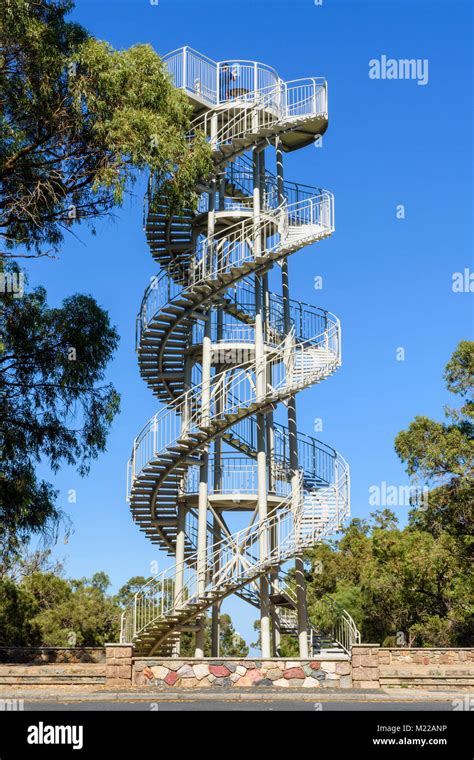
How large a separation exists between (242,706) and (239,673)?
4.28 metres

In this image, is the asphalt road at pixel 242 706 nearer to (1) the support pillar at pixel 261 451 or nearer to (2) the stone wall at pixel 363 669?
(2) the stone wall at pixel 363 669

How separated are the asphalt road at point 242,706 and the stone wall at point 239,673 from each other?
9.31ft

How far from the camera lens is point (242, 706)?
1595 centimetres

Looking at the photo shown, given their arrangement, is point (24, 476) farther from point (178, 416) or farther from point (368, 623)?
point (368, 623)

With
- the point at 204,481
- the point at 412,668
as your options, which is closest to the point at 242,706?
the point at 204,481

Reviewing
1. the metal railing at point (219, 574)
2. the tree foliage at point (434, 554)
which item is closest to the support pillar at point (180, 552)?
the metal railing at point (219, 574)

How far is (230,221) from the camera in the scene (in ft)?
90.3

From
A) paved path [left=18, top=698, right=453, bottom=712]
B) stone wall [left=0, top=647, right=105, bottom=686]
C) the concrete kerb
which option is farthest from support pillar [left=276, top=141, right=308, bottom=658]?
paved path [left=18, top=698, right=453, bottom=712]

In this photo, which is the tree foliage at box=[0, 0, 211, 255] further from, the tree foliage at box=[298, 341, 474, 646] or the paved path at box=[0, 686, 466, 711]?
the tree foliage at box=[298, 341, 474, 646]

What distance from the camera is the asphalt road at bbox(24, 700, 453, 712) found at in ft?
50.6

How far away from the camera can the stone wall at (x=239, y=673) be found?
20188 mm

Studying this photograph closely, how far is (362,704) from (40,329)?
11.8 meters

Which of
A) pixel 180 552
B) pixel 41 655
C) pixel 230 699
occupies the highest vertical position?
pixel 180 552

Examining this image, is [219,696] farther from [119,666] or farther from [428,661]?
[428,661]
